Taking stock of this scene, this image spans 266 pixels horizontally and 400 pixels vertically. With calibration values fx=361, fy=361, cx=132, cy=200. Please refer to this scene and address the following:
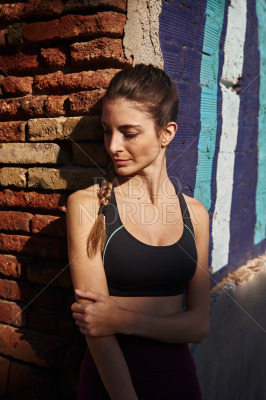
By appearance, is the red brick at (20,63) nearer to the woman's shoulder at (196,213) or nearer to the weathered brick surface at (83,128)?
the weathered brick surface at (83,128)

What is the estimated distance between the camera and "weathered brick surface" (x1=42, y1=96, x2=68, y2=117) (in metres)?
1.83

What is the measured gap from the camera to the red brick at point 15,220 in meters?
1.92

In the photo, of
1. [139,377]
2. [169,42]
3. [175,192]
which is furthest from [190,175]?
[139,377]

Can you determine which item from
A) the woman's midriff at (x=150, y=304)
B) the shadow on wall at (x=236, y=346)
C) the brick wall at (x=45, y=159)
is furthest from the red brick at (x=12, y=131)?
the shadow on wall at (x=236, y=346)

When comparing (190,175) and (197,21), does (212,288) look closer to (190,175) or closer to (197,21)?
(190,175)

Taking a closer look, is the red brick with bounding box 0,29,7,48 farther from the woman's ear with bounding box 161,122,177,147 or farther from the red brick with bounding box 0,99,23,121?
the woman's ear with bounding box 161,122,177,147

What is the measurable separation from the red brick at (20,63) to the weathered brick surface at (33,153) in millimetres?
410

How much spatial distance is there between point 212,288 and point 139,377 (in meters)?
1.54

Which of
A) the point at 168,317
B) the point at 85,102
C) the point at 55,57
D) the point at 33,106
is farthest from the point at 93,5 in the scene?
the point at 168,317

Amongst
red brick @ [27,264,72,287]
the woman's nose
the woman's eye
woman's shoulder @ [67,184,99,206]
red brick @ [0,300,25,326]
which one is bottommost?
red brick @ [0,300,25,326]

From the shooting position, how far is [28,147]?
1.89 meters

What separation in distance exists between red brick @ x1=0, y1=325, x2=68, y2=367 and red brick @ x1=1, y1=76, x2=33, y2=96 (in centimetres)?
128

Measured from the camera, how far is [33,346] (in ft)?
6.16

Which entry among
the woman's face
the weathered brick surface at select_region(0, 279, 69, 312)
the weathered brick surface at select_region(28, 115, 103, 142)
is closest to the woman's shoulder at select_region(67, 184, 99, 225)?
the woman's face
